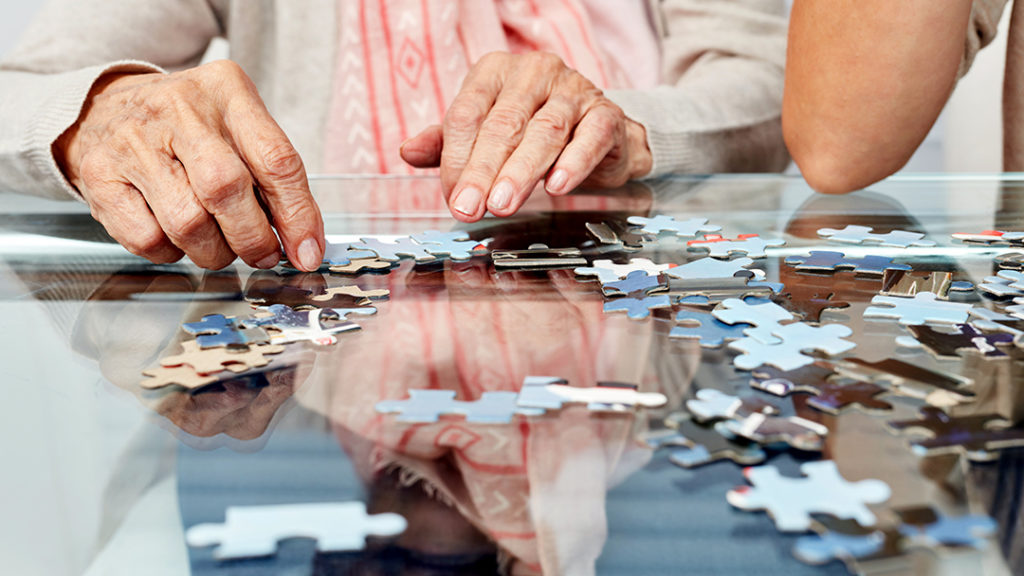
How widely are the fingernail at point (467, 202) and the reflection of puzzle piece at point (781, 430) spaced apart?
1.63ft

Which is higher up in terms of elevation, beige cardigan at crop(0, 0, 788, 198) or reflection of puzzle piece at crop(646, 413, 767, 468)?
beige cardigan at crop(0, 0, 788, 198)

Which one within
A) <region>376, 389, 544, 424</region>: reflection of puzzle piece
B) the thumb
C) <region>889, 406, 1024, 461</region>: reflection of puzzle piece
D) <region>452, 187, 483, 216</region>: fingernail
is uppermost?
the thumb

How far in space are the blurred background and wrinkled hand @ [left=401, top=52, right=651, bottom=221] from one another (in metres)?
1.18

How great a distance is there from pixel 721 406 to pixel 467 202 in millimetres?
487

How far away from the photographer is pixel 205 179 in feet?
2.59

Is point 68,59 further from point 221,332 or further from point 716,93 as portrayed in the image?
point 716,93

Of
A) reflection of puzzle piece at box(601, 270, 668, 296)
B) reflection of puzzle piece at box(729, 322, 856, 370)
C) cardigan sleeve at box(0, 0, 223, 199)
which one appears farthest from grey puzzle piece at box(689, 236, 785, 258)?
cardigan sleeve at box(0, 0, 223, 199)

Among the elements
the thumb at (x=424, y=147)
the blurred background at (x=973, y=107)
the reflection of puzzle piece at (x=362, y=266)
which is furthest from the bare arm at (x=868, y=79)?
the blurred background at (x=973, y=107)

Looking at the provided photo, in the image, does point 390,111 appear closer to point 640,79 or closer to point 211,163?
point 640,79

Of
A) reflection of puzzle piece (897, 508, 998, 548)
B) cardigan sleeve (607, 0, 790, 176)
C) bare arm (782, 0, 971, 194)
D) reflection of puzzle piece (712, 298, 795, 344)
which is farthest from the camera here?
cardigan sleeve (607, 0, 790, 176)

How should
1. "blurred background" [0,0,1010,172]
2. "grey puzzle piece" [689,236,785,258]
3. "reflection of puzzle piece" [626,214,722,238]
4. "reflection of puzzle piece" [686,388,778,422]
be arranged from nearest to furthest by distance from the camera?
1. "reflection of puzzle piece" [686,388,778,422]
2. "grey puzzle piece" [689,236,785,258]
3. "reflection of puzzle piece" [626,214,722,238]
4. "blurred background" [0,0,1010,172]

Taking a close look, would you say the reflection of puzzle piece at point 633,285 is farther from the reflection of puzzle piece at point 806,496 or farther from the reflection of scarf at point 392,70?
the reflection of scarf at point 392,70

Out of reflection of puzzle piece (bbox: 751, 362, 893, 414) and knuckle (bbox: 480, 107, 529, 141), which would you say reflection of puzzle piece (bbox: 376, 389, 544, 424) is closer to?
reflection of puzzle piece (bbox: 751, 362, 893, 414)

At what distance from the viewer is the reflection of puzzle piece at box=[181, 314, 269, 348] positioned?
2.00ft
